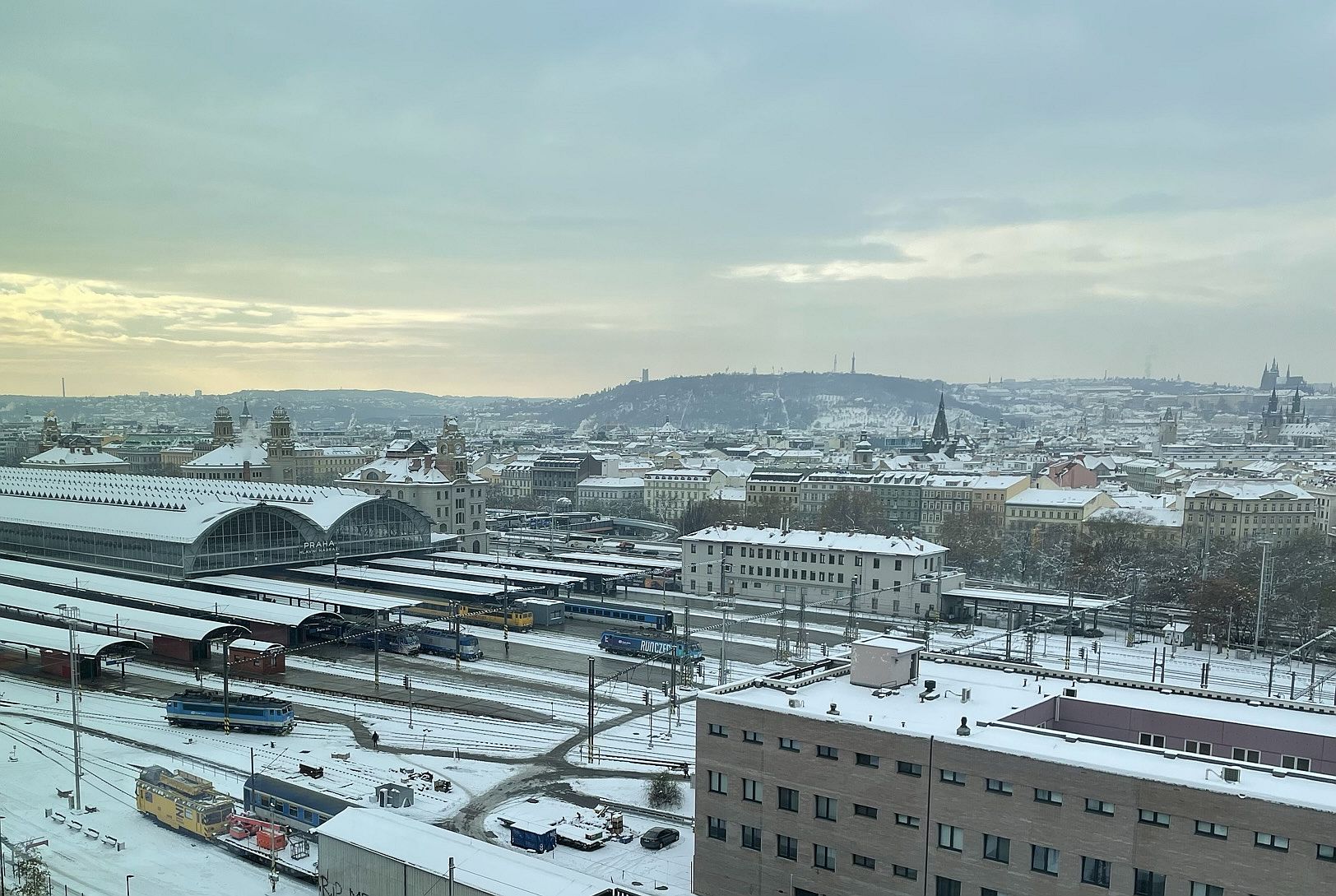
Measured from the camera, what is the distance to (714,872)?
26891 millimetres

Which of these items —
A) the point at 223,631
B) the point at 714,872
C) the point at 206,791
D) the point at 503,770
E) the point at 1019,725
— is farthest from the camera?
the point at 223,631

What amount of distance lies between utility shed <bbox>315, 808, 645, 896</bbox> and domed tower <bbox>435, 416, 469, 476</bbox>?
7598cm

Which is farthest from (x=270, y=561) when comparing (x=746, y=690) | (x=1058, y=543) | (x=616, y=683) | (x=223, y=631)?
(x=1058, y=543)

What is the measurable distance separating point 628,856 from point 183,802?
44.7 feet

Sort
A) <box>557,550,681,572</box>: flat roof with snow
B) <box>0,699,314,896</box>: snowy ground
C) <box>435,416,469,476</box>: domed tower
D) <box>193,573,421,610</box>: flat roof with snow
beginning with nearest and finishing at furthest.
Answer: <box>0,699,314,896</box>: snowy ground < <box>193,573,421,610</box>: flat roof with snow < <box>557,550,681,572</box>: flat roof with snow < <box>435,416,469,476</box>: domed tower

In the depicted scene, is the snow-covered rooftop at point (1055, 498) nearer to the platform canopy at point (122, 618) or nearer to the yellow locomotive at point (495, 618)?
the yellow locomotive at point (495, 618)

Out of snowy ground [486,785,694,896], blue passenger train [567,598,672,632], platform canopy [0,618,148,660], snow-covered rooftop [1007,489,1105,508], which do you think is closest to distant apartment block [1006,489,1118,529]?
snow-covered rooftop [1007,489,1105,508]

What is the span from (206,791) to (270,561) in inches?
1682

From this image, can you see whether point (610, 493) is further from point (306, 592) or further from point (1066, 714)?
point (1066, 714)

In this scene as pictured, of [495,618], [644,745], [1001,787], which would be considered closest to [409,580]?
[495,618]

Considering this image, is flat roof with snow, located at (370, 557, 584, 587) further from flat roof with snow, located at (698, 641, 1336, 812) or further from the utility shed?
the utility shed

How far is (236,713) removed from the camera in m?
41.0

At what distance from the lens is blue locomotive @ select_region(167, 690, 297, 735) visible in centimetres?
4075

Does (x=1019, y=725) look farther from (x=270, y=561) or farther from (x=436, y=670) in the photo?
(x=270, y=561)
